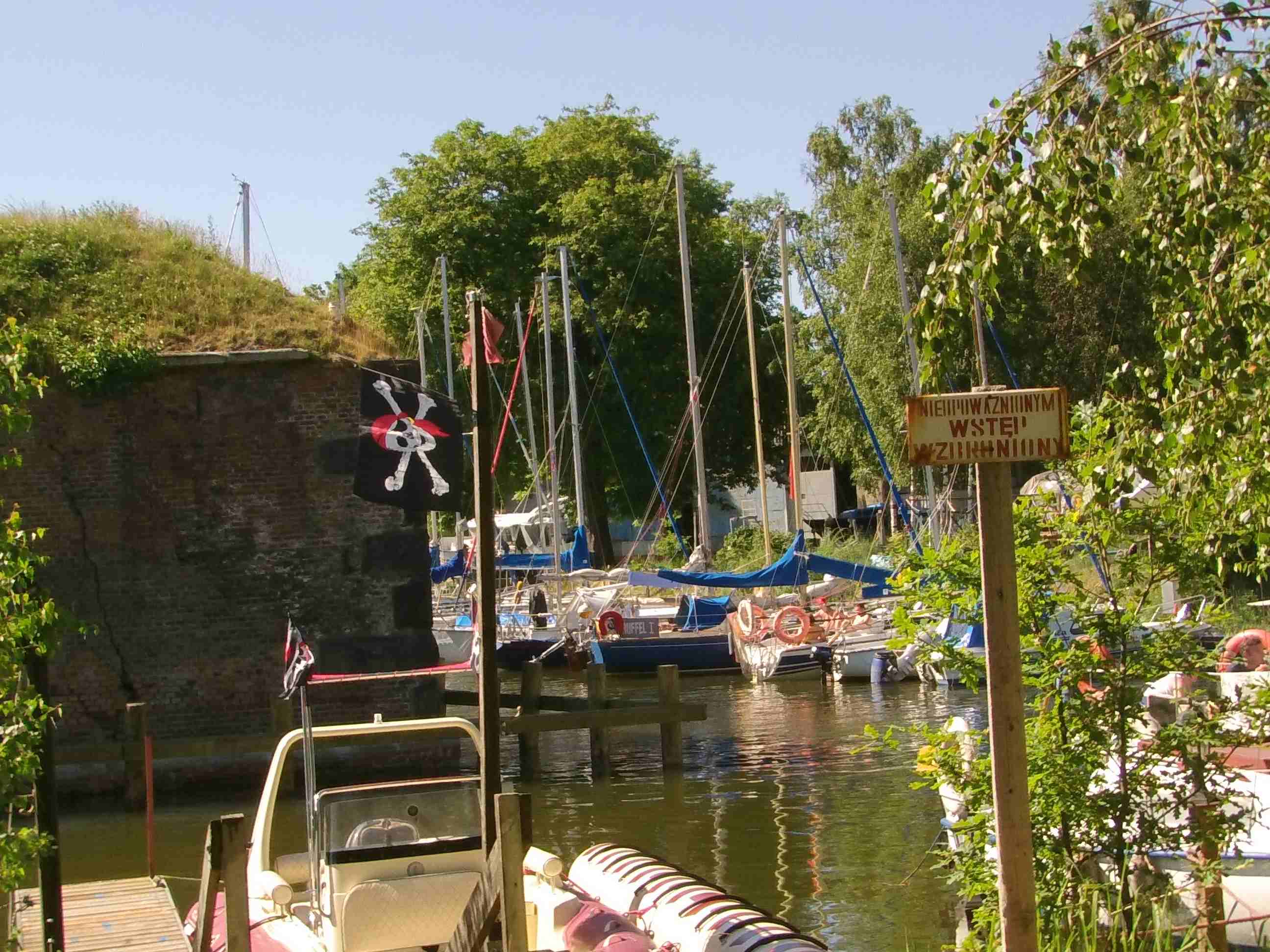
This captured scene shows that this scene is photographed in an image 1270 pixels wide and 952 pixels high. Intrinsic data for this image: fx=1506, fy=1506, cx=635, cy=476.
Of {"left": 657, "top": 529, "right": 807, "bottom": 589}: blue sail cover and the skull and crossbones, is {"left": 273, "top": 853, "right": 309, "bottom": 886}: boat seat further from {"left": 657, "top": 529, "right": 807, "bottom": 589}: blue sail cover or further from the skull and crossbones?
{"left": 657, "top": 529, "right": 807, "bottom": 589}: blue sail cover

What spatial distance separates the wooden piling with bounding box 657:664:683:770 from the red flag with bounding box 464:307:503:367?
969 cm

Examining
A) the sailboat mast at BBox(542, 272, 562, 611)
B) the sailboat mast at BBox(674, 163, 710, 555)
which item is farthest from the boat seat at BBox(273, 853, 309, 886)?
the sailboat mast at BBox(674, 163, 710, 555)

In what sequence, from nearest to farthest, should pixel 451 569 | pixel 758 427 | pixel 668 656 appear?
pixel 668 656, pixel 758 427, pixel 451 569

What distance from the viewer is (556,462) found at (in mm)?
42219

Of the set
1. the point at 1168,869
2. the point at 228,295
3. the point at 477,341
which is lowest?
the point at 1168,869

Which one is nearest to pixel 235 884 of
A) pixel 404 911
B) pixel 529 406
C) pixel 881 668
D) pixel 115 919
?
pixel 404 911

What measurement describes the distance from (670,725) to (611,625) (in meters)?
16.5

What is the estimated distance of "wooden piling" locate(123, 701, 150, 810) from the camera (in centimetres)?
1670

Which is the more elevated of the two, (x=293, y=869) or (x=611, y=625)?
(x=293, y=869)

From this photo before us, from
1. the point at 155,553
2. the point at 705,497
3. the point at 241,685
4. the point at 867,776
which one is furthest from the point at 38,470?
the point at 705,497

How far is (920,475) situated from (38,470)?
3020 cm

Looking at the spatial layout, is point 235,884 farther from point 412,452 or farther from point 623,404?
point 623,404

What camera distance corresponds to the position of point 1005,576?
5.10 metres

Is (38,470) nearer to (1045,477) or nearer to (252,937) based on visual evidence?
(252,937)
